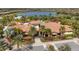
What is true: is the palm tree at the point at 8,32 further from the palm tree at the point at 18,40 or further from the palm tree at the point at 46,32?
the palm tree at the point at 46,32

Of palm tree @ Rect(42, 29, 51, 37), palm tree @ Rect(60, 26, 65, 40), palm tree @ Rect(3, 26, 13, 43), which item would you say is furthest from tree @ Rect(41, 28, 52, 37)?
palm tree @ Rect(3, 26, 13, 43)

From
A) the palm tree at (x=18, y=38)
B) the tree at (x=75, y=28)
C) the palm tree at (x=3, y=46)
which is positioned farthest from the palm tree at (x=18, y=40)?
the tree at (x=75, y=28)

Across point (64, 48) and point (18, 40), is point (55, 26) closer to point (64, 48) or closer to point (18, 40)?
point (64, 48)

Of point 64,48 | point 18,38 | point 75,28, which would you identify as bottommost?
point 64,48

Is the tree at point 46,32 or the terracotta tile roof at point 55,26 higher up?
the terracotta tile roof at point 55,26

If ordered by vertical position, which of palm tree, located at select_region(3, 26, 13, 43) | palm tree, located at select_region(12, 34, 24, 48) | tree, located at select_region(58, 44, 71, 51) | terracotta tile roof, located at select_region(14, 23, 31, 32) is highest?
terracotta tile roof, located at select_region(14, 23, 31, 32)

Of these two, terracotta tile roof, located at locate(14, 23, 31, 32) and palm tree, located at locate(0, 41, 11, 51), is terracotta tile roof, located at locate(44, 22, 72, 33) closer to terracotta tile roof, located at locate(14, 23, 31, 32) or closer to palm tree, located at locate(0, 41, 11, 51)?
terracotta tile roof, located at locate(14, 23, 31, 32)

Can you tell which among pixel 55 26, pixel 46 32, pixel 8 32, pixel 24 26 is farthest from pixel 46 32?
pixel 8 32
